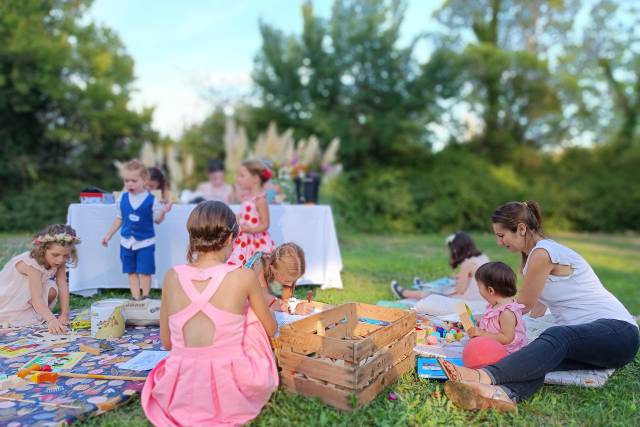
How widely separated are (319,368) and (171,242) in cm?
276

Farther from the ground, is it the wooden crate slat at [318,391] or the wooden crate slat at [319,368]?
the wooden crate slat at [319,368]

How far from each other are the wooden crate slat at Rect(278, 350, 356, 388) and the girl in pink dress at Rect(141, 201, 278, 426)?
20 cm

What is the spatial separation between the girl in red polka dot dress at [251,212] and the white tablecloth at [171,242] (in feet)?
1.31

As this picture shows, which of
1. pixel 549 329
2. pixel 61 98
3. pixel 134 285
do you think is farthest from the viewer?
pixel 61 98

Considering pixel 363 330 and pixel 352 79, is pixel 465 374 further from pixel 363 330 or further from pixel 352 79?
pixel 352 79

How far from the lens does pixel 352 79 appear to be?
13594 millimetres

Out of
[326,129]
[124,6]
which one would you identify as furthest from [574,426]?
[124,6]

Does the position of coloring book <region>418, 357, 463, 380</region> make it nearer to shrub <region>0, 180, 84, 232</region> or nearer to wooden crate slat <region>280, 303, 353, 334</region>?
wooden crate slat <region>280, 303, 353, 334</region>

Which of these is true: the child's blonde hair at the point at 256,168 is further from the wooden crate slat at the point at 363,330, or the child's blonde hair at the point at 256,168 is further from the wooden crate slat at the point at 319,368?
the wooden crate slat at the point at 319,368

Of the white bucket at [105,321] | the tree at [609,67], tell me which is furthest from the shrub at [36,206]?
the tree at [609,67]

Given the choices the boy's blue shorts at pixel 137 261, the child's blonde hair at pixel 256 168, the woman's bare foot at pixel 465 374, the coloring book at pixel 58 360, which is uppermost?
the child's blonde hair at pixel 256 168

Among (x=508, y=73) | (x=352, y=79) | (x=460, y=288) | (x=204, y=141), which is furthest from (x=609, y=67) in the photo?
(x=460, y=288)

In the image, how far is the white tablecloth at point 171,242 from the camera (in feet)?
14.5

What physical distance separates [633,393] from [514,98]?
50.9 ft
